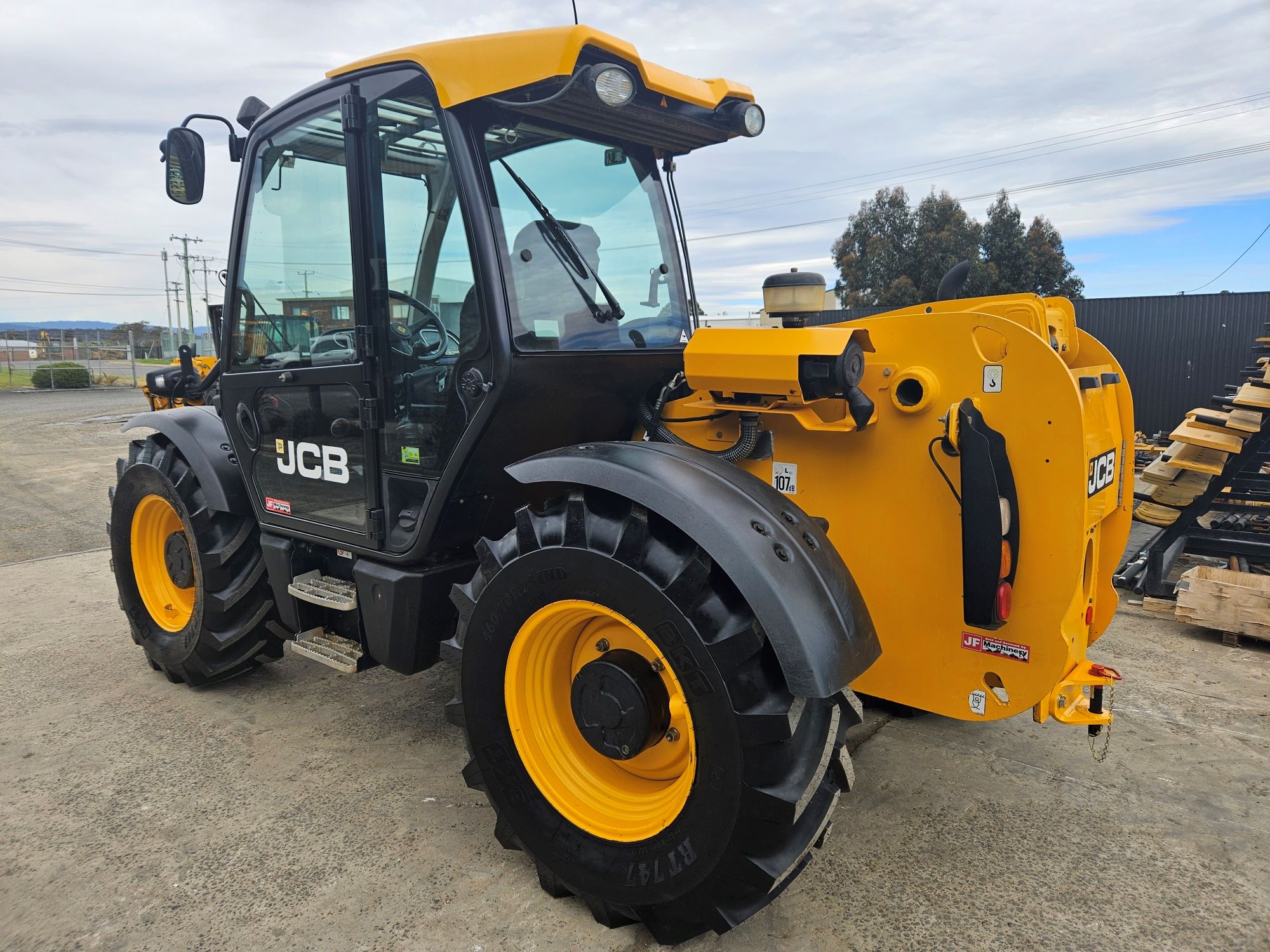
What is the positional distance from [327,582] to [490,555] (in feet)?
4.15

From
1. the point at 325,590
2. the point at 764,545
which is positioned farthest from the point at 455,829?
the point at 764,545

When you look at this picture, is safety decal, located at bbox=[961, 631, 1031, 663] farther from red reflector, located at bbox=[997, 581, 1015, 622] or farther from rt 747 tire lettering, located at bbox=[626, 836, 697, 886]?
rt 747 tire lettering, located at bbox=[626, 836, 697, 886]

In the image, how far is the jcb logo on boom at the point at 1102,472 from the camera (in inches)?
105

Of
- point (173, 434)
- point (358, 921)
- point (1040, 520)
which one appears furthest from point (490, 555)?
point (173, 434)

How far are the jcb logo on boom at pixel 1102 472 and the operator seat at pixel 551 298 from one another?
5.33 ft

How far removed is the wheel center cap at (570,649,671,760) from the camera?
235 cm

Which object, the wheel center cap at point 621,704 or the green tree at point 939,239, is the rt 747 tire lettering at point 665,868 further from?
Result: the green tree at point 939,239

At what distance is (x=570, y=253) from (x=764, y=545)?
132 cm

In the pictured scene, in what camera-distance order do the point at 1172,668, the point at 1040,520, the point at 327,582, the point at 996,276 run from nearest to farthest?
1. the point at 1040,520
2. the point at 327,582
3. the point at 1172,668
4. the point at 996,276

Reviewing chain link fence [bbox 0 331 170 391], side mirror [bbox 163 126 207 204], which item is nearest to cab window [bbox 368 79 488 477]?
side mirror [bbox 163 126 207 204]

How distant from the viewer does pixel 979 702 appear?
7.98 ft

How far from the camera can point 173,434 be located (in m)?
4.10

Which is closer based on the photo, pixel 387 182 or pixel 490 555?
pixel 490 555

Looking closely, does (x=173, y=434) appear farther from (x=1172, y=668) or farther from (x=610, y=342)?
(x=1172, y=668)
